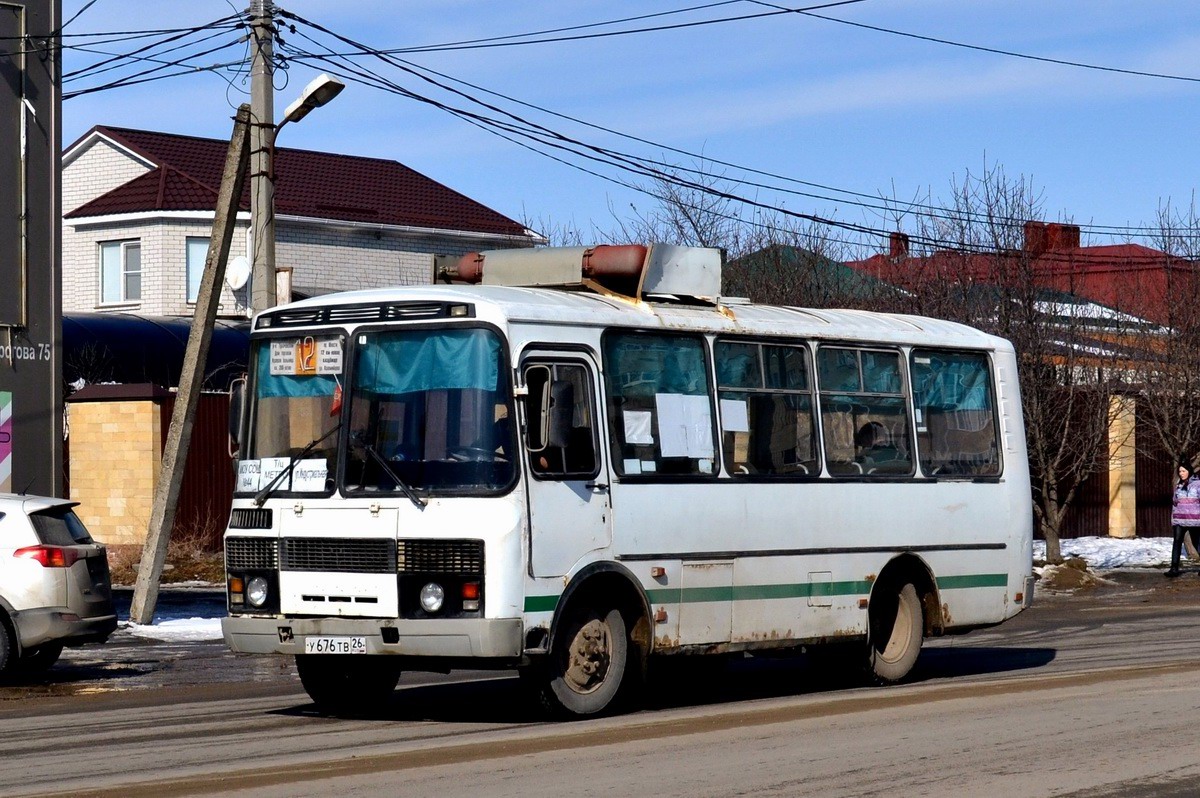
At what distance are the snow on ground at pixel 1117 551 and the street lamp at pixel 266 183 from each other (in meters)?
16.7

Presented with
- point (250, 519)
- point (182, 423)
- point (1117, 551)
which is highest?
point (182, 423)

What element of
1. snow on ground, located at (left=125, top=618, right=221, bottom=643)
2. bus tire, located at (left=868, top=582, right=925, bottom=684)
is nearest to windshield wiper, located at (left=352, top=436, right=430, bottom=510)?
bus tire, located at (left=868, top=582, right=925, bottom=684)

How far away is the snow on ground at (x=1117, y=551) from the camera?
3120 centimetres

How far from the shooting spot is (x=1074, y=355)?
3059 cm

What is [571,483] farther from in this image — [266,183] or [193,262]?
[193,262]

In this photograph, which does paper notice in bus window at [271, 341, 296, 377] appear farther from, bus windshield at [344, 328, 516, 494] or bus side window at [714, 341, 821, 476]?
bus side window at [714, 341, 821, 476]

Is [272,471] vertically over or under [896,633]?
over

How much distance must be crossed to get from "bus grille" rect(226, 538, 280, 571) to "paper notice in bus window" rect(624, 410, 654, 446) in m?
2.37

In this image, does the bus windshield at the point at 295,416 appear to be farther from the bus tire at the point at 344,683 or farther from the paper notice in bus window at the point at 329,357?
the bus tire at the point at 344,683

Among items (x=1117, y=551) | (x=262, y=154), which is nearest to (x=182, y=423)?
(x=262, y=154)

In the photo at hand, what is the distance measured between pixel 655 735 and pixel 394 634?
5.47 ft

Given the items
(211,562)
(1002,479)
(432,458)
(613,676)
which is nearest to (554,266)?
(432,458)

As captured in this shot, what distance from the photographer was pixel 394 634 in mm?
10602

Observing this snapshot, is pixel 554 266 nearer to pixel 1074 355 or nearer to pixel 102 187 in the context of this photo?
pixel 1074 355
